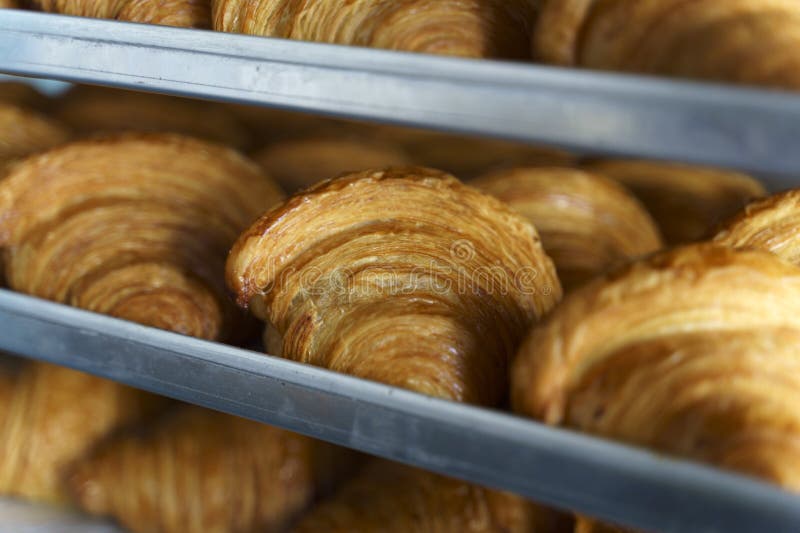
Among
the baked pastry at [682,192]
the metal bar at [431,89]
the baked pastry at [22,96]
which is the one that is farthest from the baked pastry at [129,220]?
the baked pastry at [682,192]

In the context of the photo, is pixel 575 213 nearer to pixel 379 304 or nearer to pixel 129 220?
pixel 379 304

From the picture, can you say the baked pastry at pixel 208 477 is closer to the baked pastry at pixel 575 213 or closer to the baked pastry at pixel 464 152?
the baked pastry at pixel 575 213

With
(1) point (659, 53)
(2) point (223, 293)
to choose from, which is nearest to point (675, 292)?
(1) point (659, 53)

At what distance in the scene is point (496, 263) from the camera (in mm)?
882

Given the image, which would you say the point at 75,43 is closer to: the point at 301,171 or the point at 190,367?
the point at 190,367

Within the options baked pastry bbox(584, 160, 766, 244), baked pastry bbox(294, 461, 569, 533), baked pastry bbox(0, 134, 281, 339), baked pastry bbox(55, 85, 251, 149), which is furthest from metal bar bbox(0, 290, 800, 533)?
baked pastry bbox(584, 160, 766, 244)

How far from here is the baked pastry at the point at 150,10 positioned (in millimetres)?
996

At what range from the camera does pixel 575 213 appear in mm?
1166

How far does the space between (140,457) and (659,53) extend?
862 millimetres

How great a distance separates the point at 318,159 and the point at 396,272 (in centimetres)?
55

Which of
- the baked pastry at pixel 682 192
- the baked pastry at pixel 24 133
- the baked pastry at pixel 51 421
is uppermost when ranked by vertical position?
the baked pastry at pixel 682 192

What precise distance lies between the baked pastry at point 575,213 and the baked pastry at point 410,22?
281 millimetres

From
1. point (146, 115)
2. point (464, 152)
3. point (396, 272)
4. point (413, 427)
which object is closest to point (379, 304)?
point (396, 272)

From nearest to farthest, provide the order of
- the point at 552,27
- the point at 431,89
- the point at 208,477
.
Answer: the point at 431,89, the point at 552,27, the point at 208,477
